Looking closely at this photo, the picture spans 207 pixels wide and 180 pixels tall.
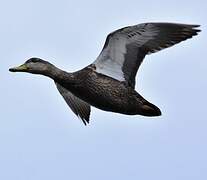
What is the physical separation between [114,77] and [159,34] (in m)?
1.20

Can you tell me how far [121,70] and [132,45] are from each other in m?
0.54

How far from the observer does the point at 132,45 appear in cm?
1838

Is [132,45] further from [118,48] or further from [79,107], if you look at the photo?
[79,107]

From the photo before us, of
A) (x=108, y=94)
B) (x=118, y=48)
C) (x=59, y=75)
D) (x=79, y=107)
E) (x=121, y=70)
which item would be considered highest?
(x=118, y=48)

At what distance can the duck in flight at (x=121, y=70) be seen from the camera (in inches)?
706

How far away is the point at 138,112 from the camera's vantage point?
1791 cm

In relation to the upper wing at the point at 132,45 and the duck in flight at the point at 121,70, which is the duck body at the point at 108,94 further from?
the upper wing at the point at 132,45

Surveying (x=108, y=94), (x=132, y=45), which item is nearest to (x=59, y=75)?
(x=108, y=94)

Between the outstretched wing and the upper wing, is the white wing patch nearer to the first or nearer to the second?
the upper wing

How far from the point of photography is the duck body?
704 inches

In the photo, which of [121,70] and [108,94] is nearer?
[108,94]

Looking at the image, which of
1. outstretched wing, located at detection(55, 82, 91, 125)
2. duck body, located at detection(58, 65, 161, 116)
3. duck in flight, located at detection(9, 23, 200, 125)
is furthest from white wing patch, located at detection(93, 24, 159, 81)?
outstretched wing, located at detection(55, 82, 91, 125)

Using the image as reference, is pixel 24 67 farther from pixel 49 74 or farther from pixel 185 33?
pixel 185 33

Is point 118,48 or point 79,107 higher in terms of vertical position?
point 118,48
